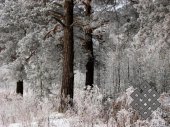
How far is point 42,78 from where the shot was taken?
20094mm

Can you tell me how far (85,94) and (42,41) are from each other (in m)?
8.04

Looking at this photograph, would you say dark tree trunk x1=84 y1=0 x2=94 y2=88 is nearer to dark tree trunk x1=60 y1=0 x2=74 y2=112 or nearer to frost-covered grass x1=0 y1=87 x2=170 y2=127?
dark tree trunk x1=60 y1=0 x2=74 y2=112

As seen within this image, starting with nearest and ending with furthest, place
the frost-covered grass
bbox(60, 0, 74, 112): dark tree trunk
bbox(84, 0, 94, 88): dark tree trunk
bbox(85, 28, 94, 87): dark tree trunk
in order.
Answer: the frost-covered grass
bbox(60, 0, 74, 112): dark tree trunk
bbox(84, 0, 94, 88): dark tree trunk
bbox(85, 28, 94, 87): dark tree trunk

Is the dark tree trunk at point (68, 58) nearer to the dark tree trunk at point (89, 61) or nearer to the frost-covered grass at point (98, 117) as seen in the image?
the frost-covered grass at point (98, 117)

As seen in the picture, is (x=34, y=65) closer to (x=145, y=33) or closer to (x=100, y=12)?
(x=100, y=12)

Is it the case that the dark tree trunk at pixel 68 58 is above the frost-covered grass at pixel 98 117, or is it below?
Result: above

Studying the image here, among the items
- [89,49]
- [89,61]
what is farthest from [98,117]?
[89,61]

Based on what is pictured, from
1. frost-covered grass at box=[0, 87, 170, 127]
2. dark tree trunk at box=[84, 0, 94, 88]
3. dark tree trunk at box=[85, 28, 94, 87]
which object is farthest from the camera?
dark tree trunk at box=[85, 28, 94, 87]

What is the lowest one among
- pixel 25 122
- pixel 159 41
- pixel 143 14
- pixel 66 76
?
pixel 25 122

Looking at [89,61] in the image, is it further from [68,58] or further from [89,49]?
[68,58]

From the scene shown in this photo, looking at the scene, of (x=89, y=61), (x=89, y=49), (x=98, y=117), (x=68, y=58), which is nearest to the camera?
(x=98, y=117)

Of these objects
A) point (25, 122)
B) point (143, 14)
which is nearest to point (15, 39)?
point (143, 14)

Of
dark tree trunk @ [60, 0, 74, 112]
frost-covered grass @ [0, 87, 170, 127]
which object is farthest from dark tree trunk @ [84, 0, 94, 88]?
frost-covered grass @ [0, 87, 170, 127]

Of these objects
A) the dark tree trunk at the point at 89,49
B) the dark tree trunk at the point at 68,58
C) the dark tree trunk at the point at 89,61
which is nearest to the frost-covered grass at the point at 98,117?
the dark tree trunk at the point at 68,58
